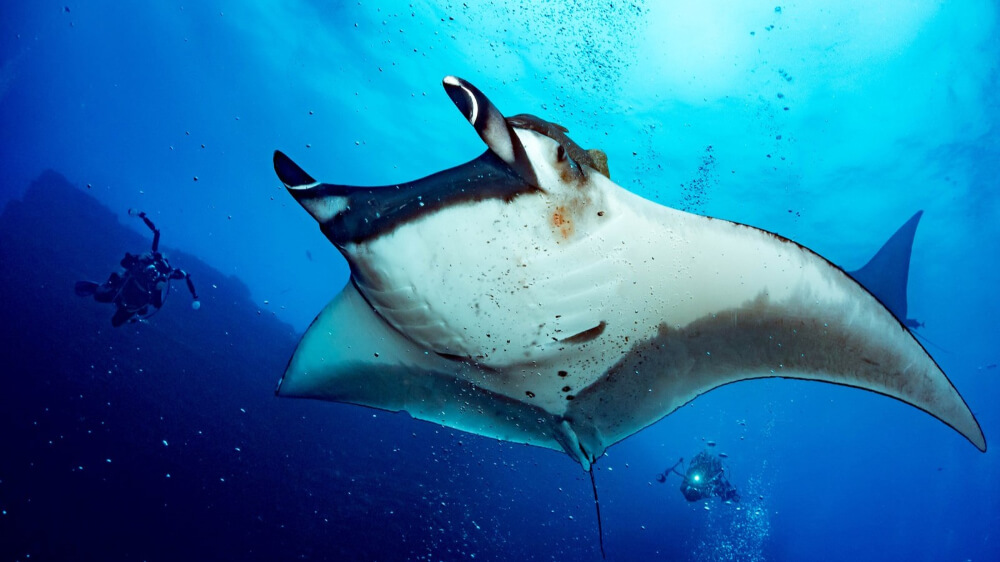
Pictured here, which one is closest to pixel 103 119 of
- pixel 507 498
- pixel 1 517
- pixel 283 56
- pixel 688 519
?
pixel 283 56

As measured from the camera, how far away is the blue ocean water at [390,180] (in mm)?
8906

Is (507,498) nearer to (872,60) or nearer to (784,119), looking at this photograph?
(784,119)

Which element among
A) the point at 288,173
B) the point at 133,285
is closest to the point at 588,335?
the point at 288,173

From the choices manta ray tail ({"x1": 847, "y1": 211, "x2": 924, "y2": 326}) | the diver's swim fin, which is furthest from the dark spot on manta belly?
manta ray tail ({"x1": 847, "y1": 211, "x2": 924, "y2": 326})

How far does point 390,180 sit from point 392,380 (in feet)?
70.6

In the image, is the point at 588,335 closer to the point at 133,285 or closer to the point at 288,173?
the point at 288,173

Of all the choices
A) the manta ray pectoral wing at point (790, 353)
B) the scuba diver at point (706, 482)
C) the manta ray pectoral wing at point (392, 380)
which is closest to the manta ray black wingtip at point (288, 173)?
the manta ray pectoral wing at point (392, 380)

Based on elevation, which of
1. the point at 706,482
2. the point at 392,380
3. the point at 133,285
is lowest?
the point at 392,380

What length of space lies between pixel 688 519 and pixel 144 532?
2714cm

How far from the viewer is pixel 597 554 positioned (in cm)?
1638

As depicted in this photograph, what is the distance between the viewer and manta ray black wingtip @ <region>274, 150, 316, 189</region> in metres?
1.60

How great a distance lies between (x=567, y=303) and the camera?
2.05 m

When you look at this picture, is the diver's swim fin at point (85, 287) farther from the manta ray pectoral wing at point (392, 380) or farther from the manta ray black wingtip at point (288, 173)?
the manta ray black wingtip at point (288, 173)

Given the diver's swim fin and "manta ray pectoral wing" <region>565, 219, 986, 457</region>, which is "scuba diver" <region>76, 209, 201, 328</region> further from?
"manta ray pectoral wing" <region>565, 219, 986, 457</region>
